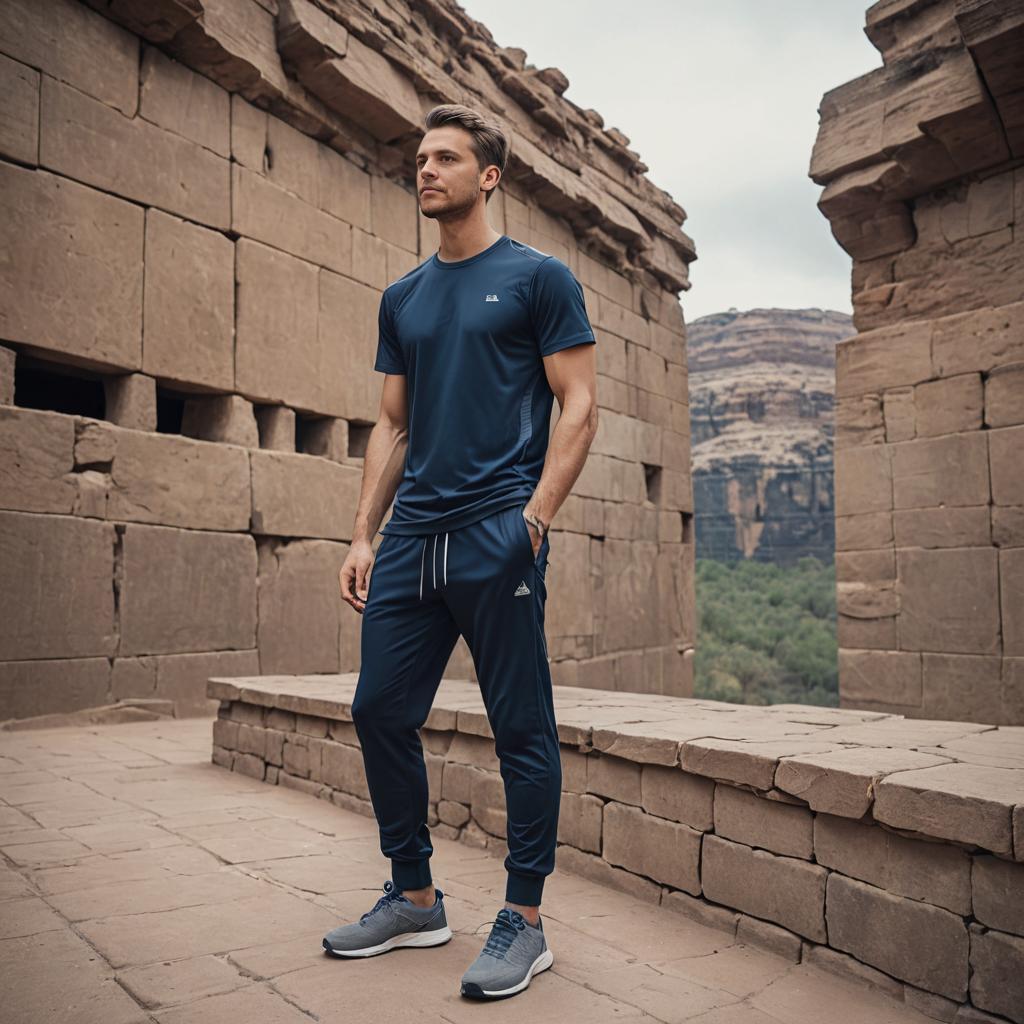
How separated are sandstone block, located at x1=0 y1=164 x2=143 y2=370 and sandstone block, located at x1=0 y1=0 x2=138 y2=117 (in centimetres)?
73

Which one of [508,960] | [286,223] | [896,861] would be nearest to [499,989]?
[508,960]

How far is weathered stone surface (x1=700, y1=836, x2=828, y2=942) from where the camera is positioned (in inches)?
97.7

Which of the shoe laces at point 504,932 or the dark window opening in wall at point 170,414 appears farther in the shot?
the dark window opening in wall at point 170,414

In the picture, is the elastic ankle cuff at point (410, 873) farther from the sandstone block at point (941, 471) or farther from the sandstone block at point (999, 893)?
the sandstone block at point (941, 471)

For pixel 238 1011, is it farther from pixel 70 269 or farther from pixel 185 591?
pixel 70 269

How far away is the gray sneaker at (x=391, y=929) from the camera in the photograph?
231 centimetres

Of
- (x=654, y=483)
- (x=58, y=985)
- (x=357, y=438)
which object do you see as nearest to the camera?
(x=58, y=985)

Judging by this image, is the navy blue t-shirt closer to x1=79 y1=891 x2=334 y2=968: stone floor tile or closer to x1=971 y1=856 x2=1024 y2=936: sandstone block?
x1=79 y1=891 x2=334 y2=968: stone floor tile

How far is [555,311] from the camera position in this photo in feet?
7.65

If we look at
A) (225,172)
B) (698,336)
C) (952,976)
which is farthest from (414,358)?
(698,336)

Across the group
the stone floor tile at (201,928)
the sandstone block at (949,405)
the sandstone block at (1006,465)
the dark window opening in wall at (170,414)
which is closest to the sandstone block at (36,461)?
the dark window opening in wall at (170,414)

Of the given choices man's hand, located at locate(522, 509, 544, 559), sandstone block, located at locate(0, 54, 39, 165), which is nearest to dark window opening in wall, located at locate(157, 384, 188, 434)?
sandstone block, located at locate(0, 54, 39, 165)

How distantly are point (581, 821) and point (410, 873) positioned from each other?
101 cm

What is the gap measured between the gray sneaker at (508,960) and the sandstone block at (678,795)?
Answer: 2.36 feet
